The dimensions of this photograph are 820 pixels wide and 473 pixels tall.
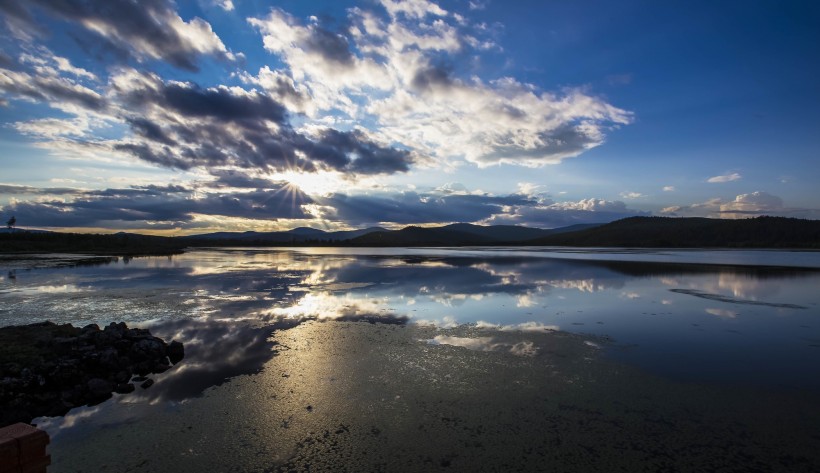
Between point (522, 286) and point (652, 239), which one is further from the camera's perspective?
point (652, 239)

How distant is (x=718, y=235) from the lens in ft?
448

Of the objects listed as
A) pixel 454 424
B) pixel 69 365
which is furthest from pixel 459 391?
pixel 69 365

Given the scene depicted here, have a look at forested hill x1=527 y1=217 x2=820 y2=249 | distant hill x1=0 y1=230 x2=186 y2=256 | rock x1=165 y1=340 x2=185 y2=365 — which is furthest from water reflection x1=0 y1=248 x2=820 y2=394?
forested hill x1=527 y1=217 x2=820 y2=249

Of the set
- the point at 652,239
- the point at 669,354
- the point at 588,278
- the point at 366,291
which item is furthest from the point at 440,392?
the point at 652,239

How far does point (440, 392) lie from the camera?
344 inches

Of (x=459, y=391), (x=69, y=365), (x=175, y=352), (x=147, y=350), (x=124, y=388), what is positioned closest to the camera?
(x=459, y=391)

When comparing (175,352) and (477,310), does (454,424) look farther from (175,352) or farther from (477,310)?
(477,310)

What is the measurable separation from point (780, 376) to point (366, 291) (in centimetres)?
1827

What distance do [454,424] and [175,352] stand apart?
839 centimetres

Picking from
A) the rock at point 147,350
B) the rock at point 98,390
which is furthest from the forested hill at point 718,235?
the rock at point 98,390

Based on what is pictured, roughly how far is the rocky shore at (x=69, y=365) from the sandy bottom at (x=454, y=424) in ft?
3.71

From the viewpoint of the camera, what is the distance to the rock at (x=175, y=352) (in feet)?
36.7

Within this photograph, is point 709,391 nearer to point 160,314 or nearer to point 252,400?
point 252,400

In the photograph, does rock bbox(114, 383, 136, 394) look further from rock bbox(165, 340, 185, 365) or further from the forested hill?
the forested hill
